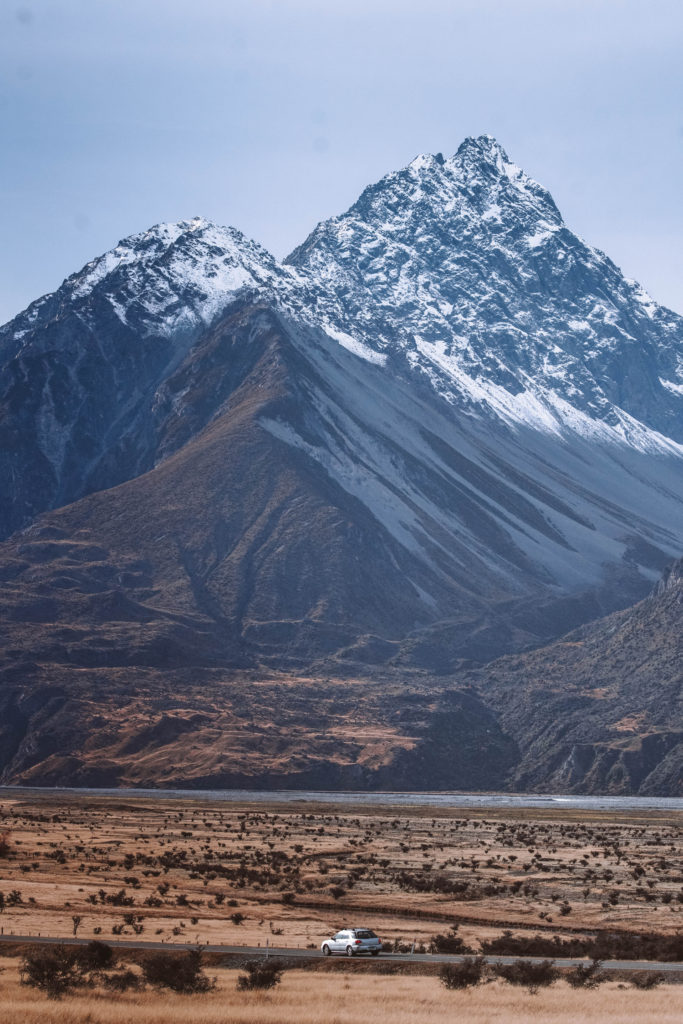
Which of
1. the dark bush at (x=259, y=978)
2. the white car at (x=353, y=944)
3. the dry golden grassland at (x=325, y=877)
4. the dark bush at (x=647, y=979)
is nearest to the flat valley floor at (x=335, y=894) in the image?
the dry golden grassland at (x=325, y=877)

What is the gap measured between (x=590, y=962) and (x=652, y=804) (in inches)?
5134

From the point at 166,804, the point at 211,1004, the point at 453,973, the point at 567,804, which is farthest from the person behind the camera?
the point at 567,804

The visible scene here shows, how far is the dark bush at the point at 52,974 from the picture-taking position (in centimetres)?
5209

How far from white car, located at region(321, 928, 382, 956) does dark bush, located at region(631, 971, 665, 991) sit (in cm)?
1142

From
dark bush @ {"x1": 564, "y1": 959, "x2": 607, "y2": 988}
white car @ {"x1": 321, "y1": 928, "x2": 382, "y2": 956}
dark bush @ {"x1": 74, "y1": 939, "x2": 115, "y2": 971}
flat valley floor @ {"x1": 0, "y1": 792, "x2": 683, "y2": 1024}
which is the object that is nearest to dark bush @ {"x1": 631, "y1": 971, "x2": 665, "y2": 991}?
flat valley floor @ {"x1": 0, "y1": 792, "x2": 683, "y2": 1024}

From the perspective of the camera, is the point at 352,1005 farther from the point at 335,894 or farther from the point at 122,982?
the point at 335,894

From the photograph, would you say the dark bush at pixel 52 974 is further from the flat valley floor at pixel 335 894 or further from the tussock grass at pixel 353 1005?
the flat valley floor at pixel 335 894

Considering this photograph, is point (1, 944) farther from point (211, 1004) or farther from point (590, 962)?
point (590, 962)

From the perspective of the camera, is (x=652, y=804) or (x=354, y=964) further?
(x=652, y=804)

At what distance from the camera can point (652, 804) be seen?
18450cm

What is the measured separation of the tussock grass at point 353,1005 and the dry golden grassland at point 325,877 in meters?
10.9

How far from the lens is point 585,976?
5556cm

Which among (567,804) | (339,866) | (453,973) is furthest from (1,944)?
(567,804)

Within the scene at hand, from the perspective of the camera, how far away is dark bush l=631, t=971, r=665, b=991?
179ft
